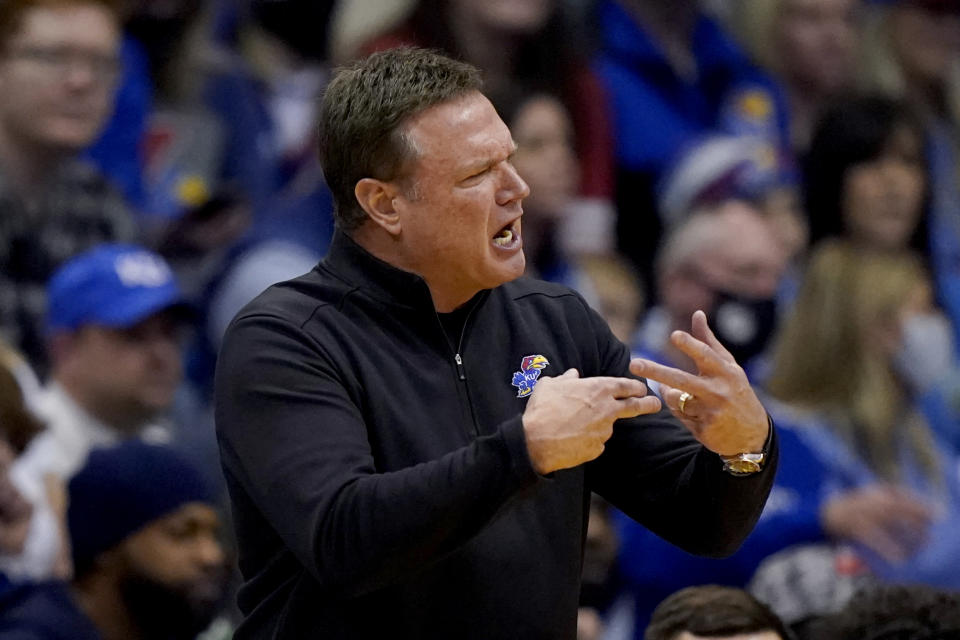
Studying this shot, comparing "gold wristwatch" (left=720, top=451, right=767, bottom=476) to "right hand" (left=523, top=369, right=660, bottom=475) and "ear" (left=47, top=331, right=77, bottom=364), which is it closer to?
"right hand" (left=523, top=369, right=660, bottom=475)

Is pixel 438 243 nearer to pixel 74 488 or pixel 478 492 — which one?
pixel 478 492

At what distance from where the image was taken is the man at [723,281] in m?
5.34

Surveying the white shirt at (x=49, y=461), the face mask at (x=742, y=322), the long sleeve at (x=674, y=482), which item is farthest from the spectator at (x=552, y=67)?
the long sleeve at (x=674, y=482)

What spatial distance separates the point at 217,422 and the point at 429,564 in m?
0.41

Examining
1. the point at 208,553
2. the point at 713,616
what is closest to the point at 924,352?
the point at 713,616

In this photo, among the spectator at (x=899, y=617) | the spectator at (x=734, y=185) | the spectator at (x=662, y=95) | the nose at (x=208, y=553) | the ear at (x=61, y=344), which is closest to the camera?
the spectator at (x=899, y=617)

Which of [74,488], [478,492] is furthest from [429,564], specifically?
[74,488]

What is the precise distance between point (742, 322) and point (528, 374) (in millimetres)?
3025

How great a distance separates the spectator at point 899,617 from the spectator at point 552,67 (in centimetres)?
254

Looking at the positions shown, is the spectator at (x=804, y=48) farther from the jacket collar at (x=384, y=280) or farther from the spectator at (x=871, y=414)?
the jacket collar at (x=384, y=280)

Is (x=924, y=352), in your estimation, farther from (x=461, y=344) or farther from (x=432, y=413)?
(x=432, y=413)

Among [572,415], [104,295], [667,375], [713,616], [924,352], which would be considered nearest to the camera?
[572,415]

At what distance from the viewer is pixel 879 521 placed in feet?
16.1

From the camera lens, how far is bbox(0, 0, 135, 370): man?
483 centimetres
